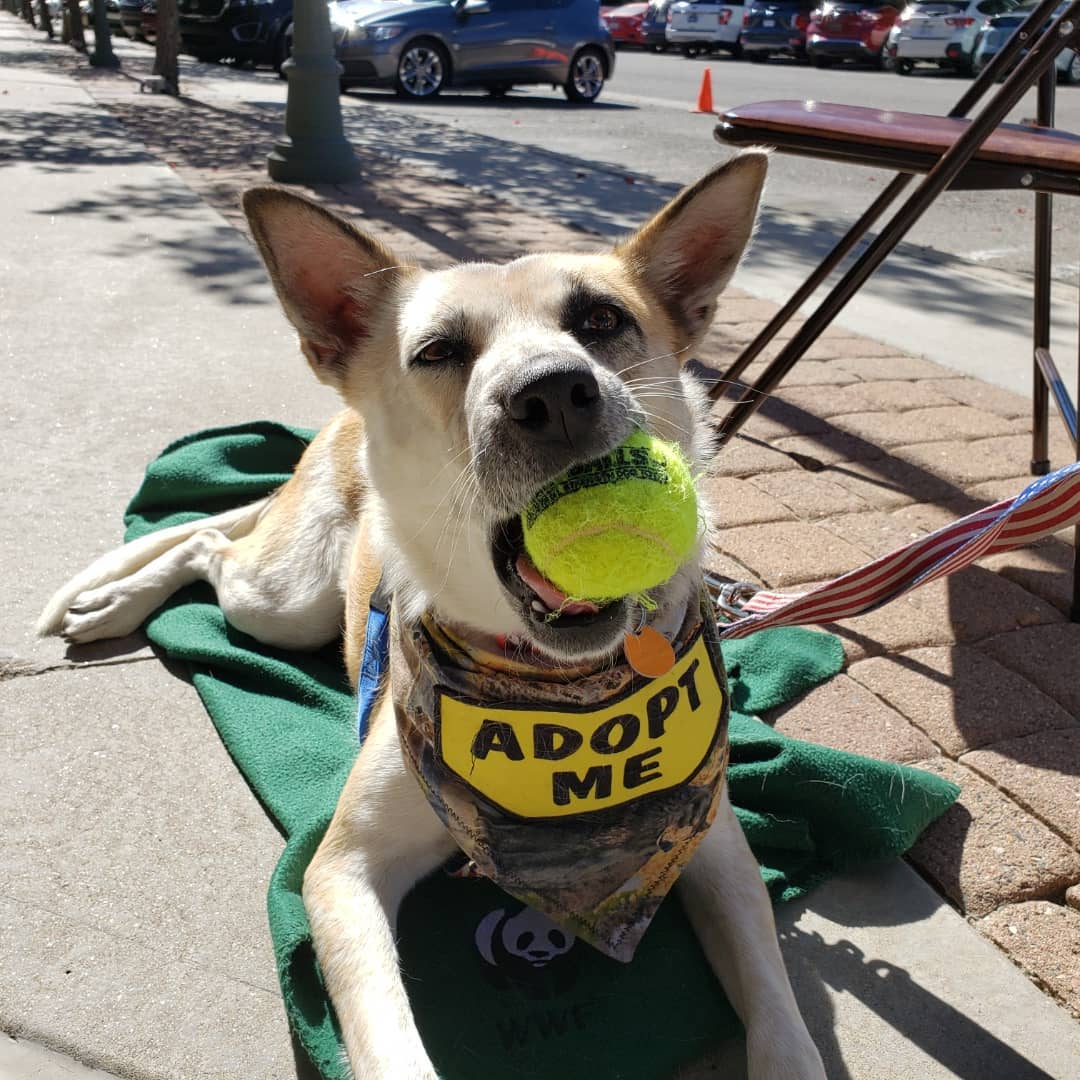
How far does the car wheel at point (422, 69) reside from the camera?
16938 mm

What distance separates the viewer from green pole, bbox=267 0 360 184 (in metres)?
9.55

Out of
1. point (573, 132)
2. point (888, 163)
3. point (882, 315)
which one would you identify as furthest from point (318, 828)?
point (573, 132)

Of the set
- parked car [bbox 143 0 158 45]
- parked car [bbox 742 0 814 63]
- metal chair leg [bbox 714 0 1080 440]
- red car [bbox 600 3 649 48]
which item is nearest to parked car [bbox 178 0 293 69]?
parked car [bbox 143 0 158 45]

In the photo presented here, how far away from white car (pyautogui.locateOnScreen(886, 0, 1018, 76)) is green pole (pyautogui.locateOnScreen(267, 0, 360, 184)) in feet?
58.8

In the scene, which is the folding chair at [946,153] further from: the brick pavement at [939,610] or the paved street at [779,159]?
the paved street at [779,159]

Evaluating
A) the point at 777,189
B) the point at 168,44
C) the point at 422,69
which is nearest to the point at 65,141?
the point at 168,44

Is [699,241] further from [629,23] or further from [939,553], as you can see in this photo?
[629,23]

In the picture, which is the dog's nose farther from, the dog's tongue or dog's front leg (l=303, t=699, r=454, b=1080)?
dog's front leg (l=303, t=699, r=454, b=1080)

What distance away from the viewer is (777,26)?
27.2m

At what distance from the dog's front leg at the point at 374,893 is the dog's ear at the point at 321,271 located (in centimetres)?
95

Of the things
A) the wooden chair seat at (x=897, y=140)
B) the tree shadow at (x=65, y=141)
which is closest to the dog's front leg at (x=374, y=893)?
the wooden chair seat at (x=897, y=140)

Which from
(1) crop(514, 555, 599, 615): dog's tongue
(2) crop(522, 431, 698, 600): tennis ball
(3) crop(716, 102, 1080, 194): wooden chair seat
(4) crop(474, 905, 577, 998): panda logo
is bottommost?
(4) crop(474, 905, 577, 998): panda logo

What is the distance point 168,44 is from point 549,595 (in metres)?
18.0

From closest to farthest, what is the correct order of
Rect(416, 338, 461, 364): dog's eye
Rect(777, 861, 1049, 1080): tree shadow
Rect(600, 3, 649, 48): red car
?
Rect(777, 861, 1049, 1080): tree shadow, Rect(416, 338, 461, 364): dog's eye, Rect(600, 3, 649, 48): red car
